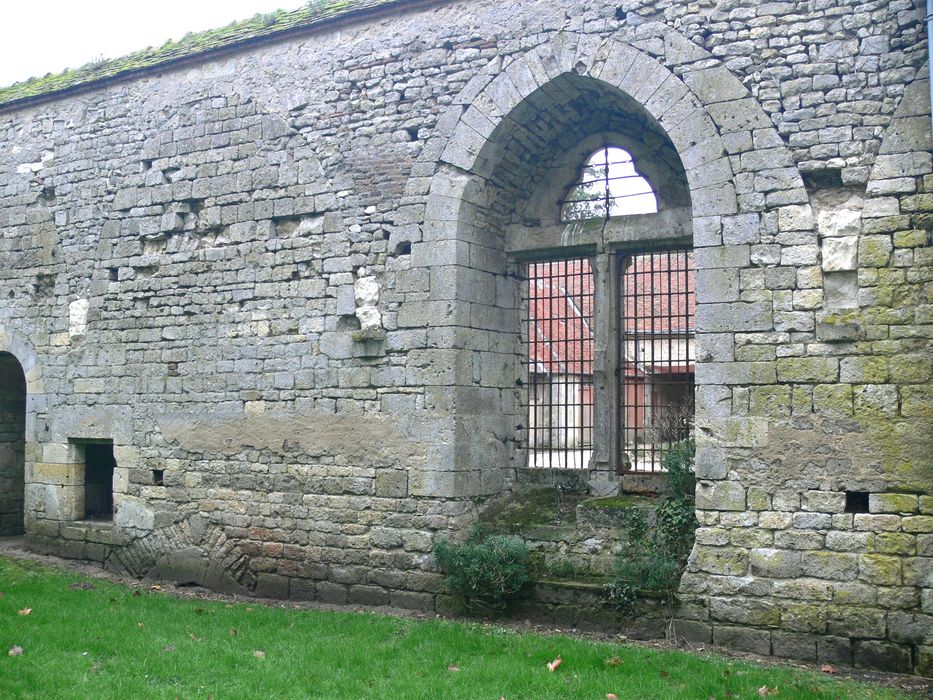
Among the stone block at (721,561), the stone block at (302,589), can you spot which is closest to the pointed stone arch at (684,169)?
the stone block at (721,561)

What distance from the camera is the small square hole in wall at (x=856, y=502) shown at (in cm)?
701

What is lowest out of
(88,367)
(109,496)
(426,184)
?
(109,496)

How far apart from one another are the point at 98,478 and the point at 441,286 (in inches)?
212

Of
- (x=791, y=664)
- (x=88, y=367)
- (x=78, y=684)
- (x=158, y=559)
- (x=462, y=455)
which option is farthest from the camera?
(x=88, y=367)

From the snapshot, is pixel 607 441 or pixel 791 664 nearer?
pixel 791 664

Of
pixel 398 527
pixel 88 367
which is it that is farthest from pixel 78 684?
pixel 88 367

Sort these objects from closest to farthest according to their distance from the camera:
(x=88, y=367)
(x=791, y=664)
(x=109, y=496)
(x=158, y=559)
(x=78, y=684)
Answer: (x=78, y=684) < (x=791, y=664) < (x=158, y=559) < (x=88, y=367) < (x=109, y=496)

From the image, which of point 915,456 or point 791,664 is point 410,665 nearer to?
point 791,664

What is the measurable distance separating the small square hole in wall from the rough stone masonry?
3 centimetres

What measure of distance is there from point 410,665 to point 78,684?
2.23m

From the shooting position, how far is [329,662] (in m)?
7.00

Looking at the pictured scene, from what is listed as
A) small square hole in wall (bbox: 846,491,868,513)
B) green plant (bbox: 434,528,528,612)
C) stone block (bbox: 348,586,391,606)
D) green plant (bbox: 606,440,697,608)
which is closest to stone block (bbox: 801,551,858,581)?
small square hole in wall (bbox: 846,491,868,513)

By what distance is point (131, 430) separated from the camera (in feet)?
34.6

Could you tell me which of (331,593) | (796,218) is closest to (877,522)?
(796,218)
